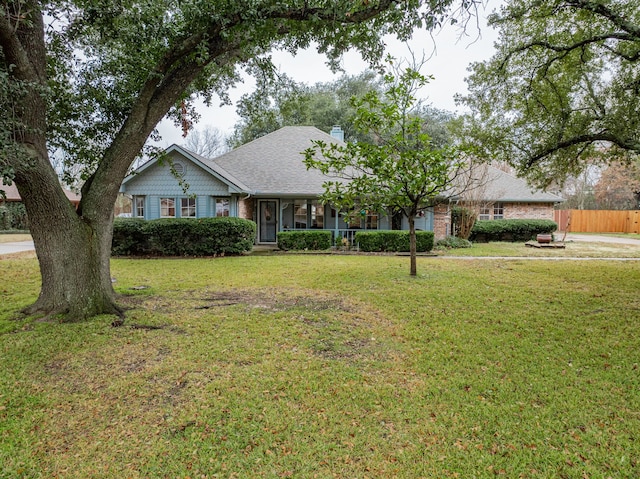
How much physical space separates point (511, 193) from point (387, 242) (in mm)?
11266

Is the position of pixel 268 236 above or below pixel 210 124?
below

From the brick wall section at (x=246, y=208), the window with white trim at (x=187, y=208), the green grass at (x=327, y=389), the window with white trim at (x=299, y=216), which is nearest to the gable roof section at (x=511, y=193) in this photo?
the window with white trim at (x=299, y=216)

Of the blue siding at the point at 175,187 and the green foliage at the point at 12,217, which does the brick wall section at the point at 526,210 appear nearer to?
the blue siding at the point at 175,187

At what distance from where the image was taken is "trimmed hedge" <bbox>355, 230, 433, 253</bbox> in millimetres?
14484

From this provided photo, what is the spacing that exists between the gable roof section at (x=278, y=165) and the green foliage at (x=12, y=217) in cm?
1776

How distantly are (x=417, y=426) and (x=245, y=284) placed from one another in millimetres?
6060

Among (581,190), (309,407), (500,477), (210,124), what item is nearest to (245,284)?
(309,407)

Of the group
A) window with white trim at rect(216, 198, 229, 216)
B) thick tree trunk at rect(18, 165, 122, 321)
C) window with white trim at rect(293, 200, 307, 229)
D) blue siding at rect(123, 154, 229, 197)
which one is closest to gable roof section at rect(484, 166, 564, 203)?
window with white trim at rect(293, 200, 307, 229)

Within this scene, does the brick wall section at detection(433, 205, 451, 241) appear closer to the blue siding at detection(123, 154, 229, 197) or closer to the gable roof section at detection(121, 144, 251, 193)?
the gable roof section at detection(121, 144, 251, 193)

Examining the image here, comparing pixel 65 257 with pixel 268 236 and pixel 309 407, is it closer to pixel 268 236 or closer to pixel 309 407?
pixel 309 407

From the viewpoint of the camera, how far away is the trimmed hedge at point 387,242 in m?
14.5

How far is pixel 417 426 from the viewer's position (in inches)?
114

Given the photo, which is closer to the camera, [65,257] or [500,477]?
[500,477]

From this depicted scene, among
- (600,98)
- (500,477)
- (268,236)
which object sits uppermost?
(600,98)
